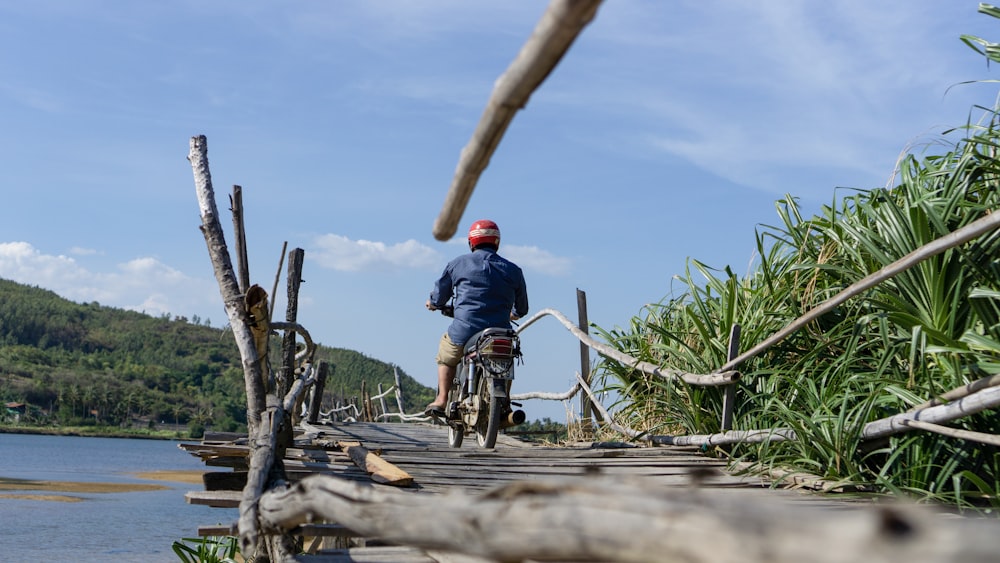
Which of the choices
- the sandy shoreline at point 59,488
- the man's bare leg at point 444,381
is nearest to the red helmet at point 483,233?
the man's bare leg at point 444,381

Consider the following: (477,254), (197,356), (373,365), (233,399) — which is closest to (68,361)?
(197,356)

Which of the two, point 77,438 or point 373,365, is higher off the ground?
point 373,365

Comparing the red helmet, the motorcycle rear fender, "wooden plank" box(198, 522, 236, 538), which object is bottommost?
"wooden plank" box(198, 522, 236, 538)

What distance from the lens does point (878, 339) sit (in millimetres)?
4531

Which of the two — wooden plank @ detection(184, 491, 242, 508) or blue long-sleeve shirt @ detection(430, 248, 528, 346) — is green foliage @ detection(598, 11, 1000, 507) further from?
wooden plank @ detection(184, 491, 242, 508)

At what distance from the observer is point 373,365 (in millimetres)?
80812

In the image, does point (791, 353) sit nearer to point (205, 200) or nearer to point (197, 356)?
point (205, 200)

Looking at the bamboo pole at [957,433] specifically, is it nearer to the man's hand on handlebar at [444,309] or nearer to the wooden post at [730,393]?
the wooden post at [730,393]

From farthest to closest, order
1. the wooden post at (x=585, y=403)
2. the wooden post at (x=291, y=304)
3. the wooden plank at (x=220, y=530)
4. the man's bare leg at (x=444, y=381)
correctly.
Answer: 1. the wooden post at (x=291, y=304)
2. the wooden post at (x=585, y=403)
3. the man's bare leg at (x=444, y=381)
4. the wooden plank at (x=220, y=530)

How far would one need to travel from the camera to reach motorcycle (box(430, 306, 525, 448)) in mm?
5746

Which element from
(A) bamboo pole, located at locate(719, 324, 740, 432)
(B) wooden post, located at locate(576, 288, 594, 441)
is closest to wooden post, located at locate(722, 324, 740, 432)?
(A) bamboo pole, located at locate(719, 324, 740, 432)

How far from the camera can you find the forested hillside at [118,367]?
276 ft

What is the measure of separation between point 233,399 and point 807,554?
90.3 meters

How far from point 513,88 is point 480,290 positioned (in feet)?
14.6
